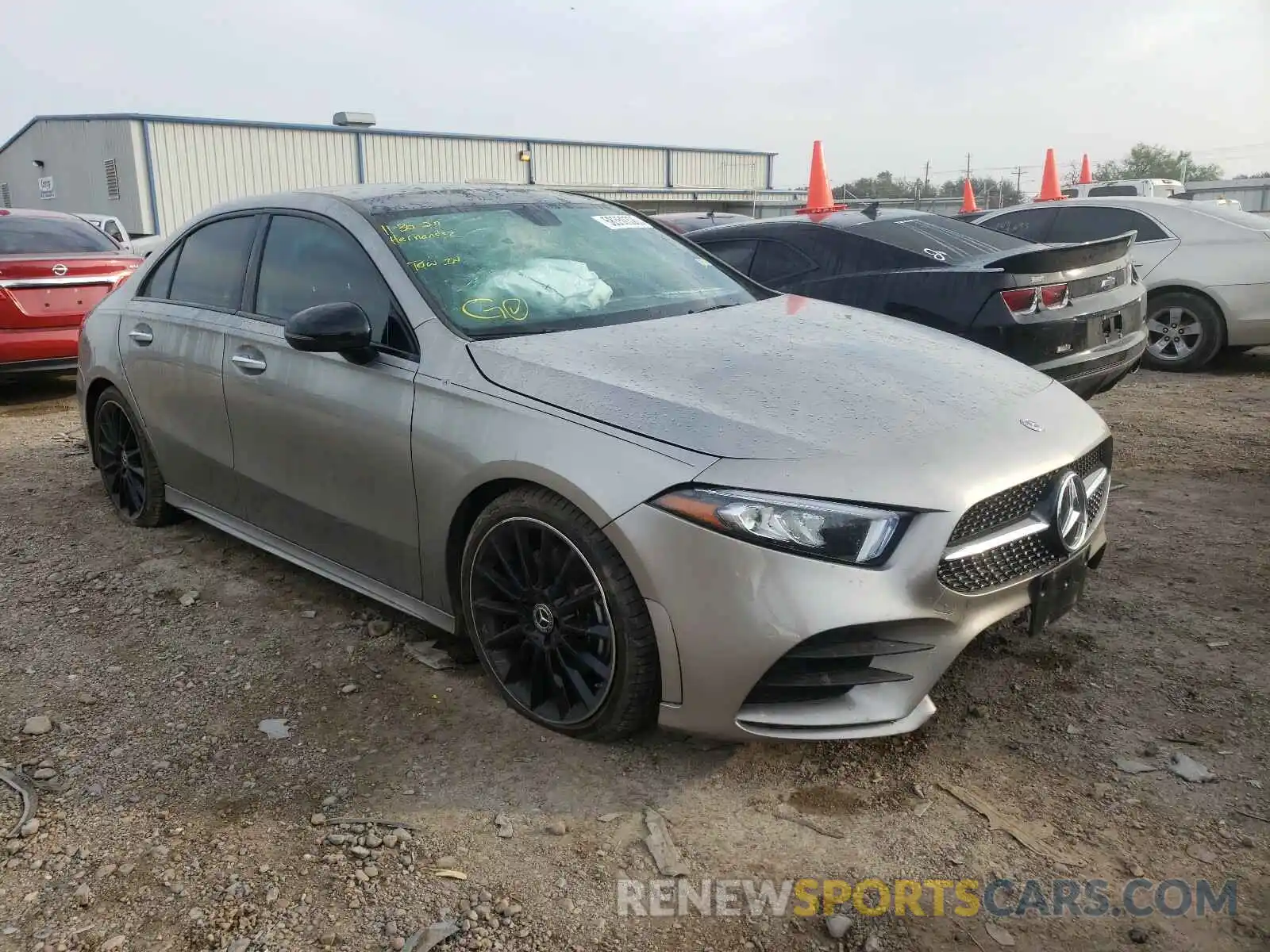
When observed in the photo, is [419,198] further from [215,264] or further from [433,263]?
[215,264]

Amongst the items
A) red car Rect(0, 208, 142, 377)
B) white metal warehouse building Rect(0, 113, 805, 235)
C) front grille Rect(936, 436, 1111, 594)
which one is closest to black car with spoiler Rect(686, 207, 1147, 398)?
front grille Rect(936, 436, 1111, 594)

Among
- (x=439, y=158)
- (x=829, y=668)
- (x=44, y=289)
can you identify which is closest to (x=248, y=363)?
(x=829, y=668)

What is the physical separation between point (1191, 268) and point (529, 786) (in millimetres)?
7519

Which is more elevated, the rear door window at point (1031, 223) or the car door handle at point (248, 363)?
the rear door window at point (1031, 223)

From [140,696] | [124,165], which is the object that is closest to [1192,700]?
[140,696]

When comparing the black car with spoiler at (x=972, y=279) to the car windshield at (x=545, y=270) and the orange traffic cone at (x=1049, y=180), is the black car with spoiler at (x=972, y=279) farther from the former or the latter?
the orange traffic cone at (x=1049, y=180)

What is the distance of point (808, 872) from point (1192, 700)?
4.71ft

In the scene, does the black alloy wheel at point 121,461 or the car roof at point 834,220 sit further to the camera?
the car roof at point 834,220

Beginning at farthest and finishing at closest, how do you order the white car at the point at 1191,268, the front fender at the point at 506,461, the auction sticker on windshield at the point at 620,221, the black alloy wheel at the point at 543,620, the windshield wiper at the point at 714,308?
the white car at the point at 1191,268 → the auction sticker on windshield at the point at 620,221 → the windshield wiper at the point at 714,308 → the black alloy wheel at the point at 543,620 → the front fender at the point at 506,461

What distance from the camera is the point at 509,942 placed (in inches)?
84.5

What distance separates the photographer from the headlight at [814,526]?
93.6 inches

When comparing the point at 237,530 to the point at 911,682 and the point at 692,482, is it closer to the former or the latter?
the point at 692,482

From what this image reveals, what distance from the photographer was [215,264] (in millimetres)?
4184

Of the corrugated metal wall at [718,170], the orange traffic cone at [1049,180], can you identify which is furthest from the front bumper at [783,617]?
the corrugated metal wall at [718,170]
